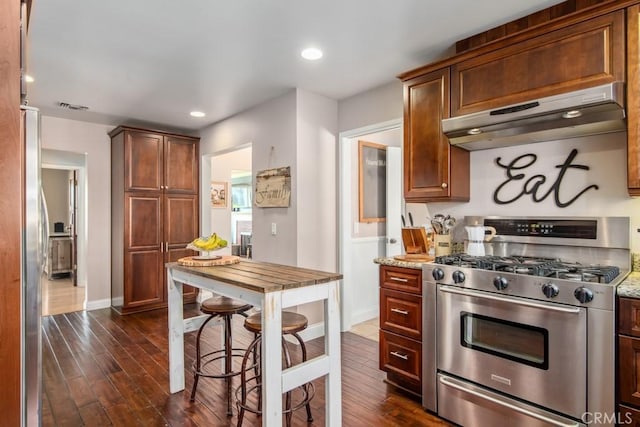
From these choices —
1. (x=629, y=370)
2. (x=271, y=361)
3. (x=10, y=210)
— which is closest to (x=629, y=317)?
(x=629, y=370)

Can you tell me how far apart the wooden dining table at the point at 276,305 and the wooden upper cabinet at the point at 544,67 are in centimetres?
153

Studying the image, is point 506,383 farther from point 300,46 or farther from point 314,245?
point 300,46

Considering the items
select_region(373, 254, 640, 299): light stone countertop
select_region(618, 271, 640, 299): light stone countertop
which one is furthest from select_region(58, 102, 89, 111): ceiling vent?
select_region(618, 271, 640, 299): light stone countertop

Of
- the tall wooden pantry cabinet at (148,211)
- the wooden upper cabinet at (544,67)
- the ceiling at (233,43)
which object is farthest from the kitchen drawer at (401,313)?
the tall wooden pantry cabinet at (148,211)

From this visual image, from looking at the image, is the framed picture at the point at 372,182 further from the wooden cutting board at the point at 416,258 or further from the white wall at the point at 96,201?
the white wall at the point at 96,201

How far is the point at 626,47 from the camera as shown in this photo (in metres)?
1.86

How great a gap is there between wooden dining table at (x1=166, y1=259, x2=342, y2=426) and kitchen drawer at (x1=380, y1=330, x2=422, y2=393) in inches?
27.5

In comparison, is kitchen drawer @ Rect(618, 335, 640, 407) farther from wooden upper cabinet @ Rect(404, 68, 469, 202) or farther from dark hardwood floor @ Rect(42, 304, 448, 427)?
wooden upper cabinet @ Rect(404, 68, 469, 202)

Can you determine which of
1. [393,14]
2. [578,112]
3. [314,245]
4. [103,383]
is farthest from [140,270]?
[578,112]

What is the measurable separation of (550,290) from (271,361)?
140cm

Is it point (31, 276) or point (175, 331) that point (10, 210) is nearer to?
point (31, 276)

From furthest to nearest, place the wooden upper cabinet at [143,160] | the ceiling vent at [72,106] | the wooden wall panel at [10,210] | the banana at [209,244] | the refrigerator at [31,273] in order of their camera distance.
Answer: the wooden upper cabinet at [143,160] → the ceiling vent at [72,106] → the banana at [209,244] → the refrigerator at [31,273] → the wooden wall panel at [10,210]

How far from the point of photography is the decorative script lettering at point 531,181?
2.30 meters

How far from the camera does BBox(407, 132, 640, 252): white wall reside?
213cm
